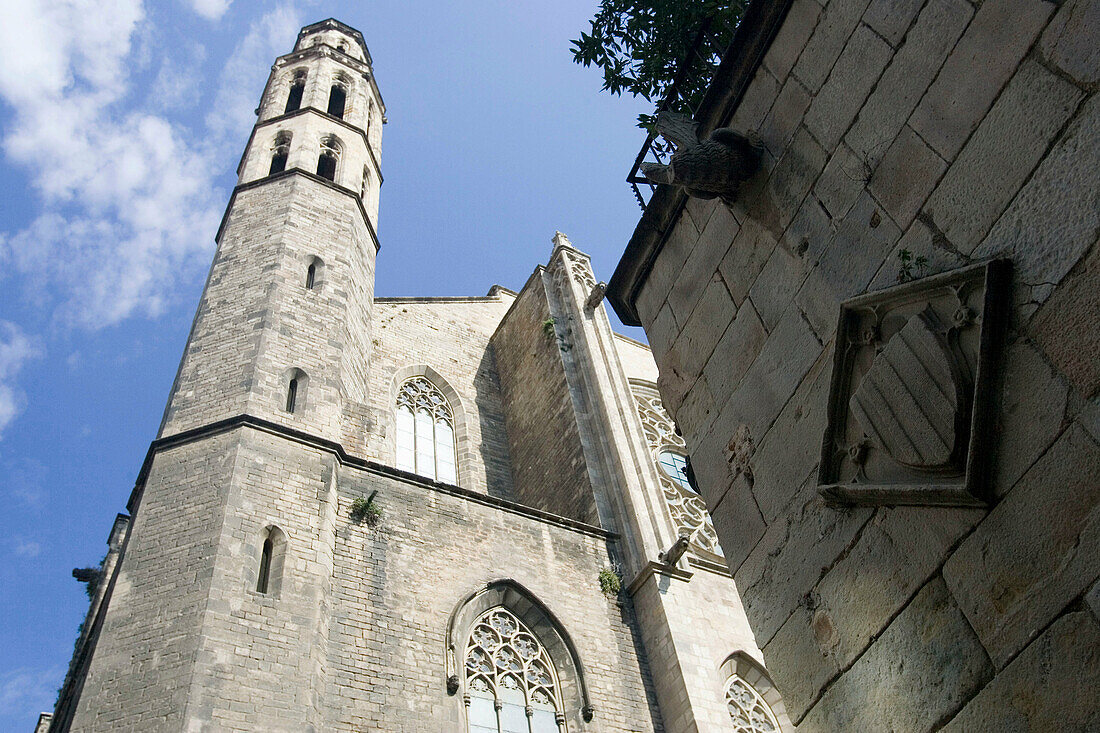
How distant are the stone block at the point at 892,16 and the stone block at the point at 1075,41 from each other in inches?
25.1

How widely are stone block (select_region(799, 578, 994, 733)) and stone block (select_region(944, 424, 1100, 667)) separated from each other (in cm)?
8

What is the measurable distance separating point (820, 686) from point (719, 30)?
3.58m

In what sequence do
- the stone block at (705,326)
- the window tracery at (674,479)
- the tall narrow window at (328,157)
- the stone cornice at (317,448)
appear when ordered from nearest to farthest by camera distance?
1. the stone block at (705,326)
2. the stone cornice at (317,448)
3. the window tracery at (674,479)
4. the tall narrow window at (328,157)

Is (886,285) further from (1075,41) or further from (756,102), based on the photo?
(756,102)

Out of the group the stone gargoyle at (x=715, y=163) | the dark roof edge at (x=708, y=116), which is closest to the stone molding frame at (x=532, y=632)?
the dark roof edge at (x=708, y=116)

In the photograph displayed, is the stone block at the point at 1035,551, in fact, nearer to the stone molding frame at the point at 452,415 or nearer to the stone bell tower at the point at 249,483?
the stone bell tower at the point at 249,483

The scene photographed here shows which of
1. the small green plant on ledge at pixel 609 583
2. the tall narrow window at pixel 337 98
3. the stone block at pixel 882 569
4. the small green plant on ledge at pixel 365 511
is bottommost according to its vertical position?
the stone block at pixel 882 569

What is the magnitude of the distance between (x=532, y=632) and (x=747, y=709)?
2.44m

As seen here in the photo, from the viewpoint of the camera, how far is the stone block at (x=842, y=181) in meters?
3.28

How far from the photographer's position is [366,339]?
1149 cm

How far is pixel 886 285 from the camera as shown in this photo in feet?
Answer: 10.0

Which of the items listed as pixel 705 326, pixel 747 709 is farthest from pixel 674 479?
pixel 705 326

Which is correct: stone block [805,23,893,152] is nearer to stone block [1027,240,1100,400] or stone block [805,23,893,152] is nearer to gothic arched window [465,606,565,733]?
stone block [1027,240,1100,400]

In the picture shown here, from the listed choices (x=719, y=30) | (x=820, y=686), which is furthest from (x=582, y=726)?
(x=719, y=30)
